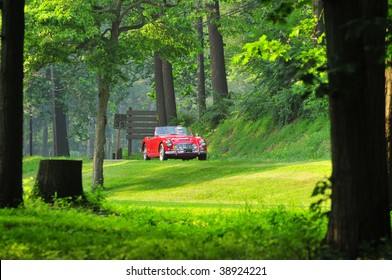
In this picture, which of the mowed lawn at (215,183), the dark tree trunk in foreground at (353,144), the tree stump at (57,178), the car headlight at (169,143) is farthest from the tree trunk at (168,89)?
the dark tree trunk in foreground at (353,144)

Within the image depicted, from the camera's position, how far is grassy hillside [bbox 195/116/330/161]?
38031 mm

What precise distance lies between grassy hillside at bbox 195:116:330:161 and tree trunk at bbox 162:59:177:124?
13.5 feet

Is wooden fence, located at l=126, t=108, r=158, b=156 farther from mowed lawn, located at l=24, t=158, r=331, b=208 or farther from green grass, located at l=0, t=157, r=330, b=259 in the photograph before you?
green grass, located at l=0, t=157, r=330, b=259

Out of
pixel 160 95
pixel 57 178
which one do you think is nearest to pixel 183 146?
pixel 160 95

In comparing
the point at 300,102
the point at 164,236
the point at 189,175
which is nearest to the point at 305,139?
the point at 300,102

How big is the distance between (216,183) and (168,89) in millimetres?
25457

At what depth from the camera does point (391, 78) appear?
1686 cm

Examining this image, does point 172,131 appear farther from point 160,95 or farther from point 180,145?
point 160,95

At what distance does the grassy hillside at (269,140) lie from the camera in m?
38.0

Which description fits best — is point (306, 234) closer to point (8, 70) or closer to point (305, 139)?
point (8, 70)

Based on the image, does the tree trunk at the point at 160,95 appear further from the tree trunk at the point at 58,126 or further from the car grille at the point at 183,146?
the car grille at the point at 183,146

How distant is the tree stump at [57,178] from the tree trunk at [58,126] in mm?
45725

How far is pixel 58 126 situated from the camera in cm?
6706

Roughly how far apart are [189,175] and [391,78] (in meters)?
15.1
